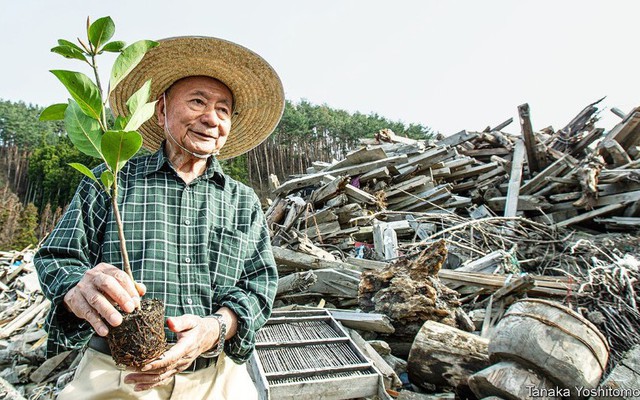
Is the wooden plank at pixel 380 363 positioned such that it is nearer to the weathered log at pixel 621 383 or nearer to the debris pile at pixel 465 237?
the debris pile at pixel 465 237

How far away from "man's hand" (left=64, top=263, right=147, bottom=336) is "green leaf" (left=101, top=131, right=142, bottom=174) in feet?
1.15

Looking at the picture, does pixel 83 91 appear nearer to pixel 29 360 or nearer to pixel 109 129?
pixel 109 129

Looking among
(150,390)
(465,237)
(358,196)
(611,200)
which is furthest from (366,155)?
(150,390)

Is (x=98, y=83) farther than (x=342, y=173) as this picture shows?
No

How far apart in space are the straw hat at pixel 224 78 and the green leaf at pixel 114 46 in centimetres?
78

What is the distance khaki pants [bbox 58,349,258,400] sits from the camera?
1.47 m

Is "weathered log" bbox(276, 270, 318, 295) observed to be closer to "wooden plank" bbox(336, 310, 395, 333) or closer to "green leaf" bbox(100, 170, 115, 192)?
"wooden plank" bbox(336, 310, 395, 333)

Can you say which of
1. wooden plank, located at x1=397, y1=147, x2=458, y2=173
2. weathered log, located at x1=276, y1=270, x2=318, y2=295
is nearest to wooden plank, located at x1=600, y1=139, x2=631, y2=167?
wooden plank, located at x1=397, y1=147, x2=458, y2=173

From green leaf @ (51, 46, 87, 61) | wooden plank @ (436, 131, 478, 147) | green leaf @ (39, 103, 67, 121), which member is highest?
wooden plank @ (436, 131, 478, 147)

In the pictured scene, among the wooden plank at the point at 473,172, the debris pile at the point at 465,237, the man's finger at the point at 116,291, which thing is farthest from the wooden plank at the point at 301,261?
the wooden plank at the point at 473,172

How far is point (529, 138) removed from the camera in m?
8.67

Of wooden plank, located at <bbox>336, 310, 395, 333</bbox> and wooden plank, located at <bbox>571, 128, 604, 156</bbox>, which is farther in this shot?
wooden plank, located at <bbox>571, 128, 604, 156</bbox>

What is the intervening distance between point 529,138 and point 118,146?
9387 millimetres

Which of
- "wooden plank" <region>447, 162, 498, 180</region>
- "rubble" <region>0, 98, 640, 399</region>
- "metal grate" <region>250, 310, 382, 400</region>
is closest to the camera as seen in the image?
"metal grate" <region>250, 310, 382, 400</region>
